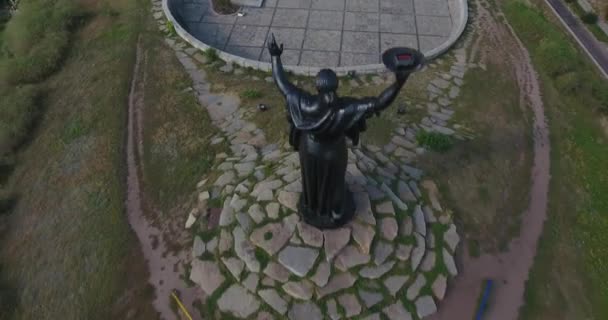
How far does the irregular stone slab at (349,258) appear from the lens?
244 inches

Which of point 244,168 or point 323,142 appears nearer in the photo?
point 323,142

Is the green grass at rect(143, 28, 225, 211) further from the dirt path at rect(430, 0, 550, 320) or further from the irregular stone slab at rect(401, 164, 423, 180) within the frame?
the dirt path at rect(430, 0, 550, 320)

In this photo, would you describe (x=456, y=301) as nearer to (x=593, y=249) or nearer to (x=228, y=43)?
(x=593, y=249)

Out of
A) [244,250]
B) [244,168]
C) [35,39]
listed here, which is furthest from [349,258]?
[35,39]

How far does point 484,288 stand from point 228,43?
9.40 meters

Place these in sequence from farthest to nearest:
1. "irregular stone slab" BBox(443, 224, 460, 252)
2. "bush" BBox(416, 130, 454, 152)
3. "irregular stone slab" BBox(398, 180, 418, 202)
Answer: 1. "bush" BBox(416, 130, 454, 152)
2. "irregular stone slab" BBox(398, 180, 418, 202)
3. "irregular stone slab" BBox(443, 224, 460, 252)

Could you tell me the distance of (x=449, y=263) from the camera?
6645 millimetres

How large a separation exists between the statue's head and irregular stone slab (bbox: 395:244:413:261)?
2.85 metres

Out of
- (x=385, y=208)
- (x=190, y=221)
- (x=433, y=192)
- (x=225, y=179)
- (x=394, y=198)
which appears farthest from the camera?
(x=225, y=179)

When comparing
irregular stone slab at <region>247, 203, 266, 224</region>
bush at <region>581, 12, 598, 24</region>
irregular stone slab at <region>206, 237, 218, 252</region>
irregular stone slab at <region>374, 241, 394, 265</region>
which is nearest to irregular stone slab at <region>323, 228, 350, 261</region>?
irregular stone slab at <region>374, 241, 394, 265</region>

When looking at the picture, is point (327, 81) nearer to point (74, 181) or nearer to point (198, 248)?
point (198, 248)

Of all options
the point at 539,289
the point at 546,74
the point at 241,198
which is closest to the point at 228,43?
the point at 241,198

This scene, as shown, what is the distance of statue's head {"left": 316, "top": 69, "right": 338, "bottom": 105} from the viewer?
4.79 m

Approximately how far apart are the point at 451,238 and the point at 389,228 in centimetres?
122
